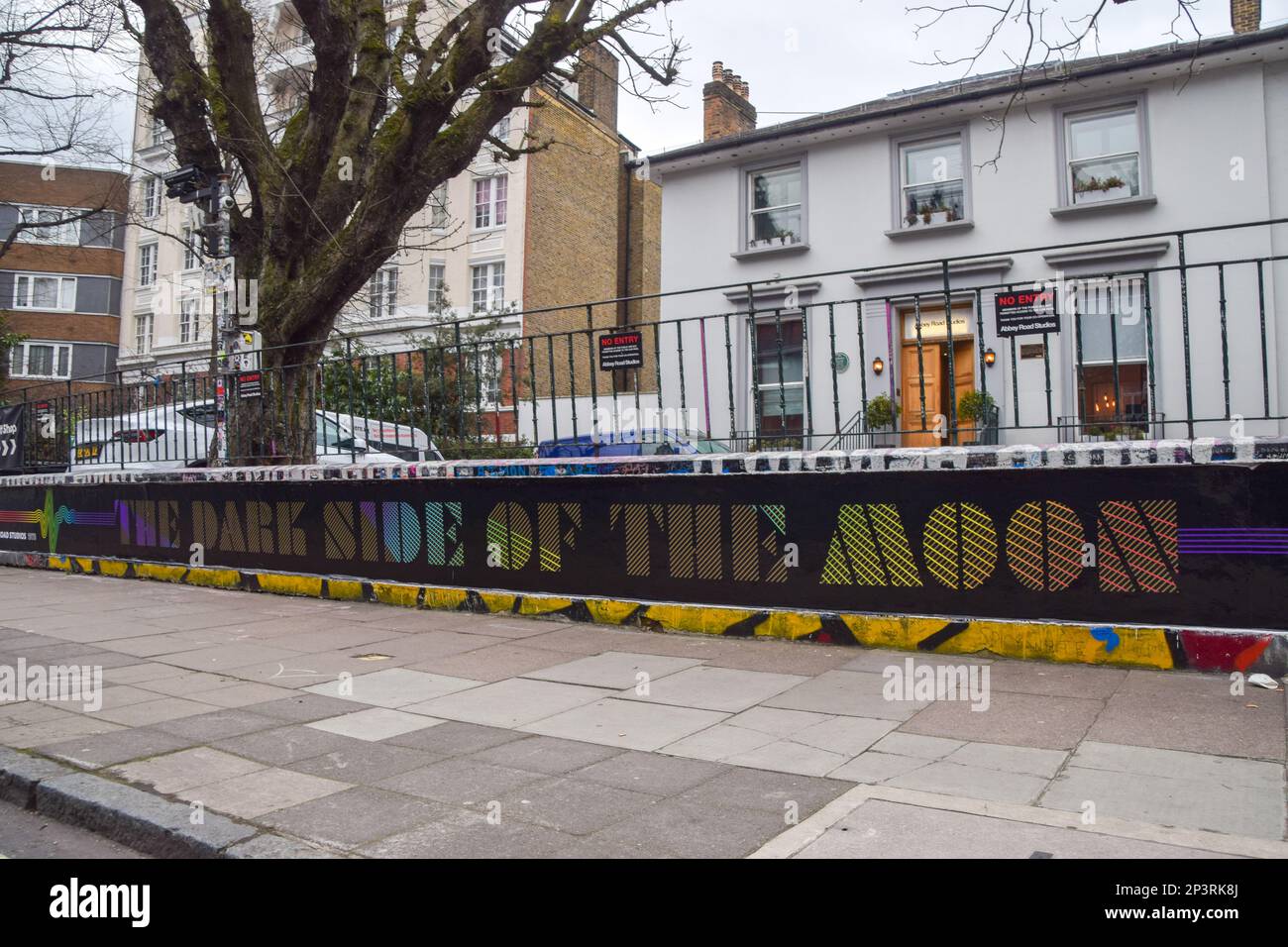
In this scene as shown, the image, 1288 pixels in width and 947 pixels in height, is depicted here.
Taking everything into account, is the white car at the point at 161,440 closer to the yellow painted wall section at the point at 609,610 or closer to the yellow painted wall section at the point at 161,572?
the yellow painted wall section at the point at 161,572

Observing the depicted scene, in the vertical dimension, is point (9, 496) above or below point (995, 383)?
below

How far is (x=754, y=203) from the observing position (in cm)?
2100

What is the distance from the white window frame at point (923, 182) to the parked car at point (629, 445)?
12225 mm

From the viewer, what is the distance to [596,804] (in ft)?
12.6

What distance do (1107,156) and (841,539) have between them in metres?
14.4

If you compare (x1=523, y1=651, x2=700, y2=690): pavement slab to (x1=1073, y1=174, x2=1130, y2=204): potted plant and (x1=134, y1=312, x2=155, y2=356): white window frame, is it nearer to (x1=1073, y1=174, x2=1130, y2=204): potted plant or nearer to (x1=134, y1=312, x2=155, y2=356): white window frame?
(x1=1073, y1=174, x2=1130, y2=204): potted plant

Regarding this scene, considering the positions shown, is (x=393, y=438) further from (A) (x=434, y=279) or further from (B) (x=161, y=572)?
(A) (x=434, y=279)

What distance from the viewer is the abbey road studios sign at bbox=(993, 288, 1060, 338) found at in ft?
20.4

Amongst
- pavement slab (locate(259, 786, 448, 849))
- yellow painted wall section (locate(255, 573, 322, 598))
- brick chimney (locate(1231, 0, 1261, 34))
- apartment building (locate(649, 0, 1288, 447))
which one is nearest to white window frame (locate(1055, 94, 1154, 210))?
apartment building (locate(649, 0, 1288, 447))

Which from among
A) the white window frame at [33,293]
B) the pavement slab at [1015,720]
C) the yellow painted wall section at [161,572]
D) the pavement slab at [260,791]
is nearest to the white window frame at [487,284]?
the yellow painted wall section at [161,572]

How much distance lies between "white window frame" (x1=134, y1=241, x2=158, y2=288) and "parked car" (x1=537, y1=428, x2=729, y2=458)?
4203 cm
